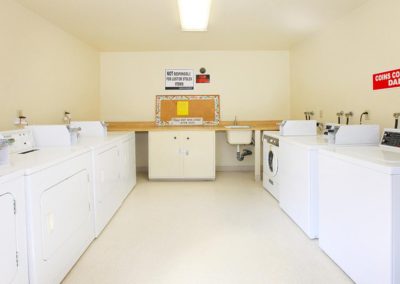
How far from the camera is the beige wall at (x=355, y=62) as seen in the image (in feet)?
9.28

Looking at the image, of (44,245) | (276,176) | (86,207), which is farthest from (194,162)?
(44,245)

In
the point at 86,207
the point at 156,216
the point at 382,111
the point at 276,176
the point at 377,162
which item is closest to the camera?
the point at 377,162

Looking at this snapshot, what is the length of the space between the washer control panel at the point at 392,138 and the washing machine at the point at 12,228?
273 centimetres

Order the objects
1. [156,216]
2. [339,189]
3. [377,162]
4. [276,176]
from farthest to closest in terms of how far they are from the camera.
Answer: [276,176] < [156,216] < [339,189] < [377,162]

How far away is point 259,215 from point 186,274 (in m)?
1.44

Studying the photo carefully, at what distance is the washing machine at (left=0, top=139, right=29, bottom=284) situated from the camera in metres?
1.45

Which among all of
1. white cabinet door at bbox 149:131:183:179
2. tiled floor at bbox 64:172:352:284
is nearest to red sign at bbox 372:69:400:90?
tiled floor at bbox 64:172:352:284

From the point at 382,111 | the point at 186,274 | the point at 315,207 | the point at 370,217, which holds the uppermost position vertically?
the point at 382,111

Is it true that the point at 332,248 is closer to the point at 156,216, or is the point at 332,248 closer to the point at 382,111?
the point at 382,111

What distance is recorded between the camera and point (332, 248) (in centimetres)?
222

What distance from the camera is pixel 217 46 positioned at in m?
5.12

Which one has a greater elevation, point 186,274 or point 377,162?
point 377,162

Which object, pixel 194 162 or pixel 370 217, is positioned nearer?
pixel 370 217

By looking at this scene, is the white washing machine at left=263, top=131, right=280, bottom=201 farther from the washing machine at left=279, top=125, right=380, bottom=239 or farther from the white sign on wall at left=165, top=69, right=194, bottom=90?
the white sign on wall at left=165, top=69, right=194, bottom=90
